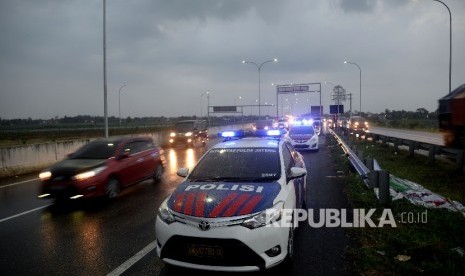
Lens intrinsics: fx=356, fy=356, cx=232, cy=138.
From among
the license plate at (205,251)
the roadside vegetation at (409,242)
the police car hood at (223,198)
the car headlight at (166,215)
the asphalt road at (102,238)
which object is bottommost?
the asphalt road at (102,238)

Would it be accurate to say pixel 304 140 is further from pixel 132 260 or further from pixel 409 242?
pixel 132 260

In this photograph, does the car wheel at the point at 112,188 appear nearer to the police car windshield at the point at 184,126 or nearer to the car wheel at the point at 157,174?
the car wheel at the point at 157,174

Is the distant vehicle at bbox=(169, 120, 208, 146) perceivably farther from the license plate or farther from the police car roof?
the license plate

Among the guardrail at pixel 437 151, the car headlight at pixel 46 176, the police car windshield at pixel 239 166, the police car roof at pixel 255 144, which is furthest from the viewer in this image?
the guardrail at pixel 437 151

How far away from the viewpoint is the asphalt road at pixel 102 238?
4848 millimetres

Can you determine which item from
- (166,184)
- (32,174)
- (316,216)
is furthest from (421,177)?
(32,174)

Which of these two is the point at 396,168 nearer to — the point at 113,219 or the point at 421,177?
the point at 421,177

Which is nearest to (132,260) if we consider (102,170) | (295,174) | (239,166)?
(239,166)

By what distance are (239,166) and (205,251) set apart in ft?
6.42

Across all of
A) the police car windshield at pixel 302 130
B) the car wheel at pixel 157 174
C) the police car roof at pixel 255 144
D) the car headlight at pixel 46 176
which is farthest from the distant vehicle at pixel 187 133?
the police car roof at pixel 255 144

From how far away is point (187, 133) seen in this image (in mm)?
27406

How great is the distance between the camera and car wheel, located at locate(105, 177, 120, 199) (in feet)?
30.1

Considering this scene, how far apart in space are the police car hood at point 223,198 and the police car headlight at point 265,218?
6 cm

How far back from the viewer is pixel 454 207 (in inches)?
269
